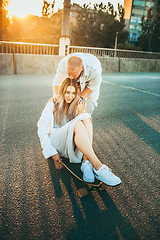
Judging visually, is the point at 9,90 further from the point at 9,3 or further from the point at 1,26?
the point at 9,3

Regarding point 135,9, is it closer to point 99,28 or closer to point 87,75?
point 99,28

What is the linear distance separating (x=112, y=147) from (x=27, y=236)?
6.94 feet

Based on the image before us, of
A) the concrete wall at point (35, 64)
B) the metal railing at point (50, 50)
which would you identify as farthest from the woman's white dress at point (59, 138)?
the metal railing at point (50, 50)

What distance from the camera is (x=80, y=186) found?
251 cm

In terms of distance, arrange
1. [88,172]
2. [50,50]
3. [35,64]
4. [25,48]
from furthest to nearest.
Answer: [50,50] → [25,48] → [35,64] → [88,172]

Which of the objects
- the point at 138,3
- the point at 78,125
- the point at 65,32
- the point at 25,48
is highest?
the point at 138,3

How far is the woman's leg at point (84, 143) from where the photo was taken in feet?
7.92

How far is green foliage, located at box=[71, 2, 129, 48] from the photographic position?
44156mm

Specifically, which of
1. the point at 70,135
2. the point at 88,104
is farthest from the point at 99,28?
the point at 70,135

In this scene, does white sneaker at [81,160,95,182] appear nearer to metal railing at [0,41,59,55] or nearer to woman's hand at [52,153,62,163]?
woman's hand at [52,153,62,163]

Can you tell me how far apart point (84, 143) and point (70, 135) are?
25cm

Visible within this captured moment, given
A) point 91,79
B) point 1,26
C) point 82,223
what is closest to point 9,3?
point 1,26

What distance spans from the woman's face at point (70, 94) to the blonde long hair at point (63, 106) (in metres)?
0.03

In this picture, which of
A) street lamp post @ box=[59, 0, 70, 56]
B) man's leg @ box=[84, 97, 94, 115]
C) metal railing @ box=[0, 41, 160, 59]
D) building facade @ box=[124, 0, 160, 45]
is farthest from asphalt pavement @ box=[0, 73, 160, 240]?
building facade @ box=[124, 0, 160, 45]
